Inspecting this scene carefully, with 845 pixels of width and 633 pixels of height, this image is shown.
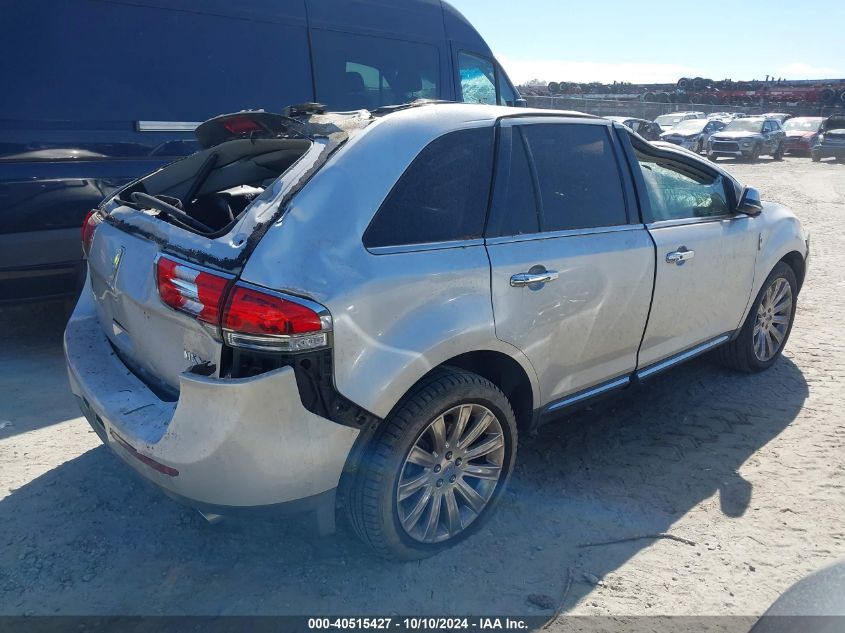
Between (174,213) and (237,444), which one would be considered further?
(174,213)

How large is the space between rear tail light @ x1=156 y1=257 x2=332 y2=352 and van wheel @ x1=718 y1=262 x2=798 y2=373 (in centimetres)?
335

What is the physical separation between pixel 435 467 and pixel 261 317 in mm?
996

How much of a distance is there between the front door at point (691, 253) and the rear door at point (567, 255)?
176mm

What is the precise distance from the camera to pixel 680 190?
3.94m

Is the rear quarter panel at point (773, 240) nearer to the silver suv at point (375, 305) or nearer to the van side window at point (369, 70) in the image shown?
the silver suv at point (375, 305)

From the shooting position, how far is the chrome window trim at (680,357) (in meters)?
3.76

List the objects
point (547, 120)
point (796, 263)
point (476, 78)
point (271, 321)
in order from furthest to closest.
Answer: point (476, 78), point (796, 263), point (547, 120), point (271, 321)

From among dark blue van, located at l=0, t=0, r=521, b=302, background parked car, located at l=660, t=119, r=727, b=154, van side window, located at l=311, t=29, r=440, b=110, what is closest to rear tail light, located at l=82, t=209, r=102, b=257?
dark blue van, located at l=0, t=0, r=521, b=302

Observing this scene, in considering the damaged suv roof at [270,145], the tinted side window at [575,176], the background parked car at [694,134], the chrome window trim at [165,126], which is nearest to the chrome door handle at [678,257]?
the tinted side window at [575,176]

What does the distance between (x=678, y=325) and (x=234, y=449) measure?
2615 millimetres

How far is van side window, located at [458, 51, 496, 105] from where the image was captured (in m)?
6.81

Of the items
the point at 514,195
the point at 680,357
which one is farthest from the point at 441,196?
the point at 680,357

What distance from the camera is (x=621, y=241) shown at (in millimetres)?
3336

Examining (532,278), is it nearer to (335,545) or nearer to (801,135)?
(335,545)
